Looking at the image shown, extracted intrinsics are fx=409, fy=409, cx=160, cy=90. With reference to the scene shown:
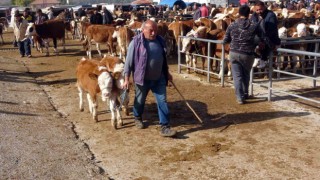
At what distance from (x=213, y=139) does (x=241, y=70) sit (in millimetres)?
2287

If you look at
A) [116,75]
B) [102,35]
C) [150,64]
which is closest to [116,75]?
[116,75]

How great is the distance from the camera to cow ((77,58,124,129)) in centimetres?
671

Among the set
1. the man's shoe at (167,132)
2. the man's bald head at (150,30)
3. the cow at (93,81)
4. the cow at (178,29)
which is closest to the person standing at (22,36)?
the cow at (178,29)

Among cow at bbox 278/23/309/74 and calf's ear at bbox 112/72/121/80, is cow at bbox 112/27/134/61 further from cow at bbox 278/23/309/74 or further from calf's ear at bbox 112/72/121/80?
calf's ear at bbox 112/72/121/80

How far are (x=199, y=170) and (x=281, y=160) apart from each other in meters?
1.14

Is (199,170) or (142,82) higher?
(142,82)

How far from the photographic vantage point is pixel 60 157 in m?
5.68

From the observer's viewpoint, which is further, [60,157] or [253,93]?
[253,93]

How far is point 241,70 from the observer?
8.13 m

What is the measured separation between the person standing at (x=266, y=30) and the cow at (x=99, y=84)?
308 cm

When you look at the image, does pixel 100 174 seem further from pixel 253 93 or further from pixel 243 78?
pixel 253 93

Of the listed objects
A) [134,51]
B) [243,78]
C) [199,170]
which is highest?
[134,51]

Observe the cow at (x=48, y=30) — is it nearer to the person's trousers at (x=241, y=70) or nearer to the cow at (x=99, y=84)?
the cow at (x=99, y=84)

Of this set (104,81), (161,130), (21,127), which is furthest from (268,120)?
(21,127)
